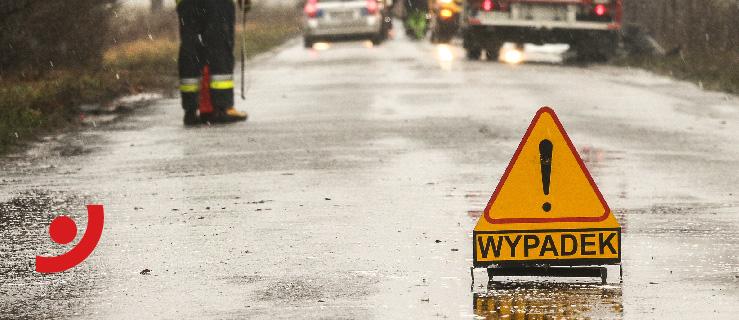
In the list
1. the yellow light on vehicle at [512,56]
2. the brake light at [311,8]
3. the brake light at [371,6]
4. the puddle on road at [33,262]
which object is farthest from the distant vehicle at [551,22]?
the puddle on road at [33,262]

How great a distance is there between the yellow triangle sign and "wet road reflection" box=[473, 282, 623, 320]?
0.14 meters

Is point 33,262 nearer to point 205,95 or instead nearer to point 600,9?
point 205,95

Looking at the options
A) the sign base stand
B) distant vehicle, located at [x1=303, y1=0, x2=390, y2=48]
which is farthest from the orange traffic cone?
distant vehicle, located at [x1=303, y1=0, x2=390, y2=48]

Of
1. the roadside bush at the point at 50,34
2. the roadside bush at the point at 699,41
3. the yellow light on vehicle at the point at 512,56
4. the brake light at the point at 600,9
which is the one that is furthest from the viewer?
the yellow light on vehicle at the point at 512,56

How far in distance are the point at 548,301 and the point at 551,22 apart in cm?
1863

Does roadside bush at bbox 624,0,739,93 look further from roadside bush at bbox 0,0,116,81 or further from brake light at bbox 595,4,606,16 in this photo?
roadside bush at bbox 0,0,116,81

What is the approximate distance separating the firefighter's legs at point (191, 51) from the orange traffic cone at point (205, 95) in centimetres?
6

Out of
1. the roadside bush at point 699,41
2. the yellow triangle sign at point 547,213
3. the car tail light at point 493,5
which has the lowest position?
the roadside bush at point 699,41

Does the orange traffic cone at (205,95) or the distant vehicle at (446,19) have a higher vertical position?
the orange traffic cone at (205,95)

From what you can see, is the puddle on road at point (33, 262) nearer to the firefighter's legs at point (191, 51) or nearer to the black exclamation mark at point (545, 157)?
the black exclamation mark at point (545, 157)

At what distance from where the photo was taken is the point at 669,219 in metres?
7.62

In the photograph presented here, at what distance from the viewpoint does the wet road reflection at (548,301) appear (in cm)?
536

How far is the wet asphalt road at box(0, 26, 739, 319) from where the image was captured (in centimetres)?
566

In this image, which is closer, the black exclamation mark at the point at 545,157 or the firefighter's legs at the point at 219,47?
the black exclamation mark at the point at 545,157
